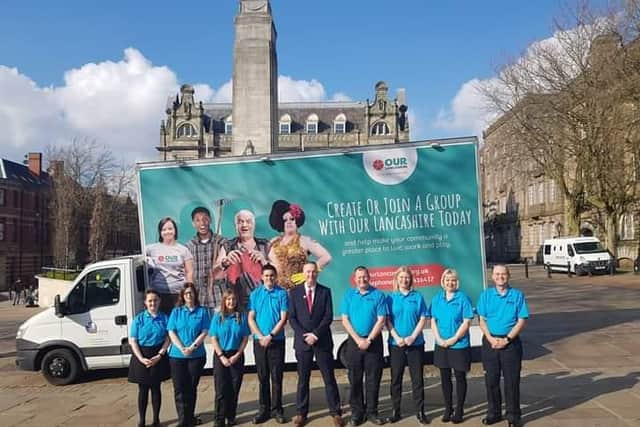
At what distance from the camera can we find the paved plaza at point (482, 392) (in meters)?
6.84

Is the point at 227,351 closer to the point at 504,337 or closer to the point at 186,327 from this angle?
the point at 186,327

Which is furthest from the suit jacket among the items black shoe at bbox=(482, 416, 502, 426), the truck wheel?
the truck wheel

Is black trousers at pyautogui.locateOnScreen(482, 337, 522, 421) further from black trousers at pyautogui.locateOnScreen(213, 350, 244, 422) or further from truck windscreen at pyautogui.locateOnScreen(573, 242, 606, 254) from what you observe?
truck windscreen at pyautogui.locateOnScreen(573, 242, 606, 254)

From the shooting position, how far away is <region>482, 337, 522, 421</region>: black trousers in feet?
20.2

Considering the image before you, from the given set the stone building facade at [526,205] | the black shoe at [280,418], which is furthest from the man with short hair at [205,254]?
the stone building facade at [526,205]

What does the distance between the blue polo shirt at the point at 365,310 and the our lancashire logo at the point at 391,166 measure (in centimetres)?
316

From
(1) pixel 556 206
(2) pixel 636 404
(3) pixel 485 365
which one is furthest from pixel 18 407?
(1) pixel 556 206

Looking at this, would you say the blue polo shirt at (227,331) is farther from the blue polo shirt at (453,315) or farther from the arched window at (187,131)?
the arched window at (187,131)

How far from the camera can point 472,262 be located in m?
9.34

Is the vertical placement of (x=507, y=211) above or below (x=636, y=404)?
above

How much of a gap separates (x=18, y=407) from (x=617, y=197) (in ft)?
115

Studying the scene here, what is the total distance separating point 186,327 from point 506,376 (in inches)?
141

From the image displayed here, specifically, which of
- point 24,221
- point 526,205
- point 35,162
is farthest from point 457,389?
point 35,162

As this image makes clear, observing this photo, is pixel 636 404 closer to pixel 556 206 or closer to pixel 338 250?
pixel 338 250
